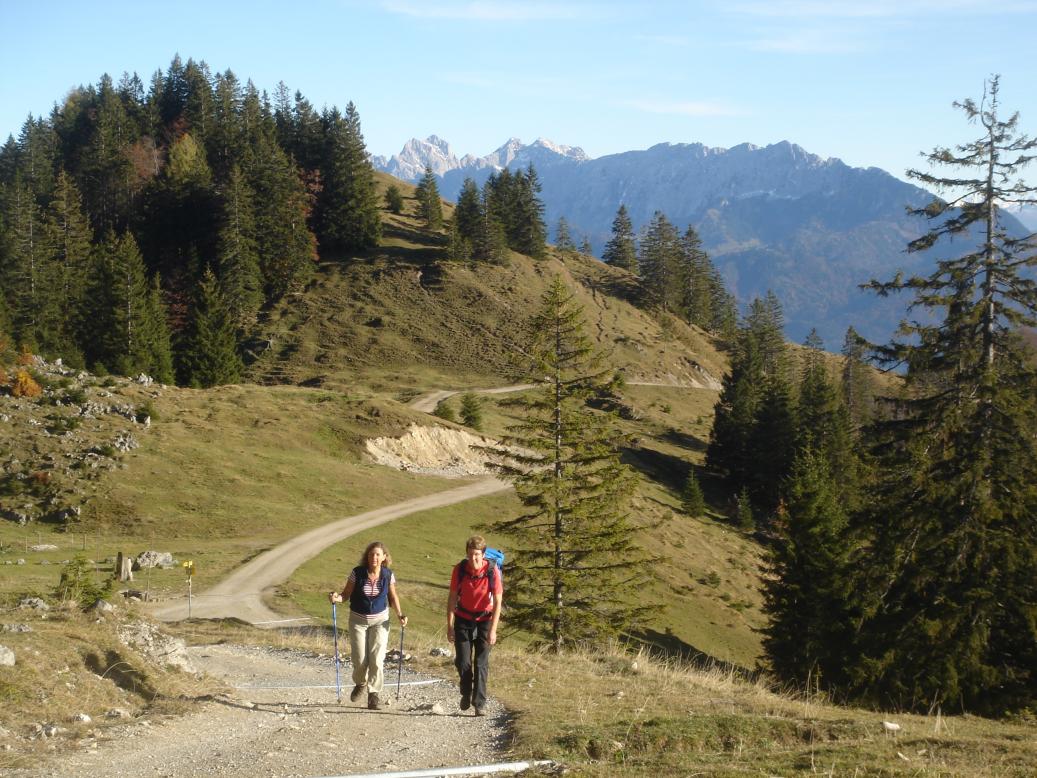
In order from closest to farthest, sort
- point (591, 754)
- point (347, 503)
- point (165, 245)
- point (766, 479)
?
point (591, 754) → point (347, 503) → point (766, 479) → point (165, 245)

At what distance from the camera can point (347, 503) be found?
42938 millimetres

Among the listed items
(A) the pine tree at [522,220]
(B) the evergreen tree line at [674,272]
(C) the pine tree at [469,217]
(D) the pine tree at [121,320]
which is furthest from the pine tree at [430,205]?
(D) the pine tree at [121,320]

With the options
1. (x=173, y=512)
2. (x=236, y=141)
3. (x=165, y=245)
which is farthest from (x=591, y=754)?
(x=236, y=141)

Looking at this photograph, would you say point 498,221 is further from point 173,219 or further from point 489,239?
point 173,219

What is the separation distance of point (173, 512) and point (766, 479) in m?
54.0

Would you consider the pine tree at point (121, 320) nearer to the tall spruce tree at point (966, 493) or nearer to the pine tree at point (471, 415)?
the pine tree at point (471, 415)

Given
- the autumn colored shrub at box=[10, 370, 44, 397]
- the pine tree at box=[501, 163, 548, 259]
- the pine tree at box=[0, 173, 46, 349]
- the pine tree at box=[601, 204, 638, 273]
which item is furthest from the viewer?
the pine tree at box=[601, 204, 638, 273]

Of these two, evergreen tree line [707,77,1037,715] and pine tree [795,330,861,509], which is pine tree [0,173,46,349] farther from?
evergreen tree line [707,77,1037,715]

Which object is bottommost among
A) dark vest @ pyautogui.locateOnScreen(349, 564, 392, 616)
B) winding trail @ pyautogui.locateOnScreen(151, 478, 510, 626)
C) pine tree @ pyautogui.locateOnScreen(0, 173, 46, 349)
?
winding trail @ pyautogui.locateOnScreen(151, 478, 510, 626)

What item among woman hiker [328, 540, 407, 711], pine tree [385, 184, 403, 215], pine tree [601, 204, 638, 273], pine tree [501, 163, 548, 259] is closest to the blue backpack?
woman hiker [328, 540, 407, 711]

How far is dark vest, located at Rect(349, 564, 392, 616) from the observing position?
35.6 ft

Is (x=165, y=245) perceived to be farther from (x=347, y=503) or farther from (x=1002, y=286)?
(x=1002, y=286)

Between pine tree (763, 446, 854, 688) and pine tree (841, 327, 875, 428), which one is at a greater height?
pine tree (841, 327, 875, 428)

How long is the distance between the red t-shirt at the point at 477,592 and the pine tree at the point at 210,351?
63.6 meters
